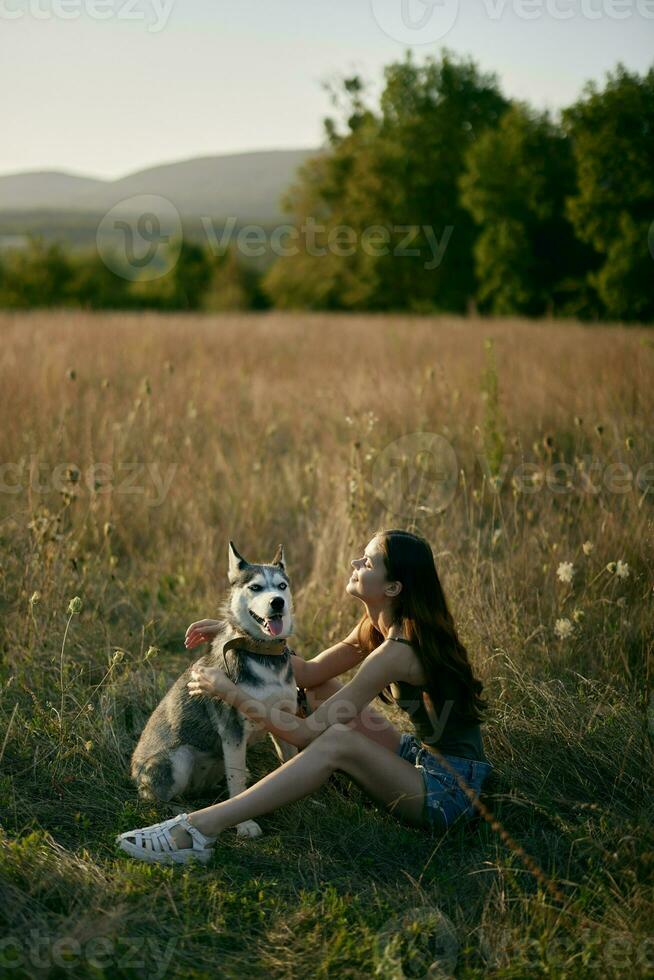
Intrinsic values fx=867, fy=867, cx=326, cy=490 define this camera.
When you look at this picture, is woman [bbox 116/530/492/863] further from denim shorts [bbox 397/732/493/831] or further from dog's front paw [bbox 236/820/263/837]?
dog's front paw [bbox 236/820/263/837]

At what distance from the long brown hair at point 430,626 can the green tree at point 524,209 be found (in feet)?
83.4

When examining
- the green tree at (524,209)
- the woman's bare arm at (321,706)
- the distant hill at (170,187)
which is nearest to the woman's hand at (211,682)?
the woman's bare arm at (321,706)

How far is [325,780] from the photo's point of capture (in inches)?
136

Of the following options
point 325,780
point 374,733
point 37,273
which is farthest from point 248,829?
point 37,273

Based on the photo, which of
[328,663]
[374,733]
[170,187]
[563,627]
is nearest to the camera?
[374,733]

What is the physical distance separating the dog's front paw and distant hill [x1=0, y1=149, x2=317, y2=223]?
20.3ft

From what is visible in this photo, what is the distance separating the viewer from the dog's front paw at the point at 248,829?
11.6ft

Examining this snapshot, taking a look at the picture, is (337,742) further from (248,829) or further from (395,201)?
(395,201)

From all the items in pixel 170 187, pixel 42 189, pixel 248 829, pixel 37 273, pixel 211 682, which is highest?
pixel 37 273

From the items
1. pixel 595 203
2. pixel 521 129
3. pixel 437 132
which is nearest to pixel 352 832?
pixel 595 203

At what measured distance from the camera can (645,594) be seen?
471cm

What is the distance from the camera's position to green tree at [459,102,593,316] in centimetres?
2820

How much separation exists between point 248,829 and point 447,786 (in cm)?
A: 83

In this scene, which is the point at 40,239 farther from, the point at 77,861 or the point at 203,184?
the point at 77,861
